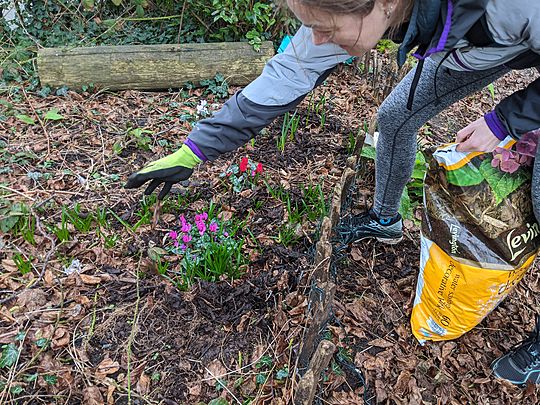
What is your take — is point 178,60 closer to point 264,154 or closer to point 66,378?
point 264,154

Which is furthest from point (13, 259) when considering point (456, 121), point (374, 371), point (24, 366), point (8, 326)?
point (456, 121)

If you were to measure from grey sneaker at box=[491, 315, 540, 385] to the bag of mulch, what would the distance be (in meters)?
0.22

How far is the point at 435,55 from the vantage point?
1.61 metres

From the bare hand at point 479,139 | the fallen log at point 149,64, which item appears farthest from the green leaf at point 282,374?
the fallen log at point 149,64

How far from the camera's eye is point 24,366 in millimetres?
1838

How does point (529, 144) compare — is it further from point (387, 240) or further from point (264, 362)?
point (264, 362)

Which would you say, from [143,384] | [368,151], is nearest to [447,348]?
[368,151]

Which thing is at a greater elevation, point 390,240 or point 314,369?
point 314,369

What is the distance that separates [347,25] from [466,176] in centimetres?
85

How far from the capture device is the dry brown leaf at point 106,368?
1854 mm

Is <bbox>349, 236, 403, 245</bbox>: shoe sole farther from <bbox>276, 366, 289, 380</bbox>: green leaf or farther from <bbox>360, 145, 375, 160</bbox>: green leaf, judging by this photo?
<bbox>276, 366, 289, 380</bbox>: green leaf

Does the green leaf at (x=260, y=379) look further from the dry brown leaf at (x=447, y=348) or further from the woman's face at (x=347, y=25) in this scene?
the woman's face at (x=347, y=25)

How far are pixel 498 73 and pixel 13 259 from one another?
2.17m

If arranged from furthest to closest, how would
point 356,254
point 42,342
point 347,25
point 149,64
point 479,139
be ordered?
point 149,64 → point 356,254 → point 42,342 → point 479,139 → point 347,25
